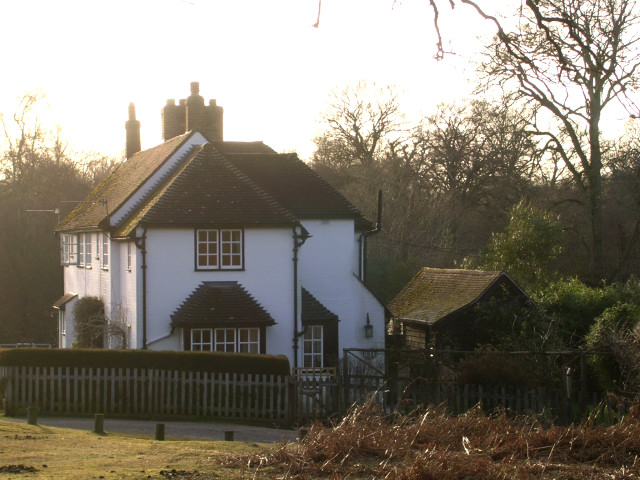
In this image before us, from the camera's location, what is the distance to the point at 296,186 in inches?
1246

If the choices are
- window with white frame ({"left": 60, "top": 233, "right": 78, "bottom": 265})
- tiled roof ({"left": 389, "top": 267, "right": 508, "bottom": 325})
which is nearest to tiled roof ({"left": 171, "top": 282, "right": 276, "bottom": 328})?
tiled roof ({"left": 389, "top": 267, "right": 508, "bottom": 325})

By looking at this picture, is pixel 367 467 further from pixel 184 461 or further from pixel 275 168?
pixel 275 168

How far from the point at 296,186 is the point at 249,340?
7.67 meters

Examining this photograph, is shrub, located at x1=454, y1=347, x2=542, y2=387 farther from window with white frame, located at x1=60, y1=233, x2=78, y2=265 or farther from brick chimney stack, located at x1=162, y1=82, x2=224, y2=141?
window with white frame, located at x1=60, y1=233, x2=78, y2=265

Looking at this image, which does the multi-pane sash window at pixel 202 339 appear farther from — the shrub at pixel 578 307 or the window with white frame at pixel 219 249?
the shrub at pixel 578 307

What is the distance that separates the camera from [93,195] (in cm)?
3812

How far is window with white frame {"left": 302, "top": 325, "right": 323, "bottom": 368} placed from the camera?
2786 centimetres

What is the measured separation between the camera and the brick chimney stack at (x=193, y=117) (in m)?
34.2

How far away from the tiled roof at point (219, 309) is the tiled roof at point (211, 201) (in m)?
2.03

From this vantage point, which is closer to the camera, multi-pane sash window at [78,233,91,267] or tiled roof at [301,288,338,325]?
tiled roof at [301,288,338,325]

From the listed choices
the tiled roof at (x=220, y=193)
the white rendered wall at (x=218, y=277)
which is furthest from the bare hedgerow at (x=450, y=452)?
the tiled roof at (x=220, y=193)

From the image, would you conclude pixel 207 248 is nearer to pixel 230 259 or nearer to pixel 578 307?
pixel 230 259

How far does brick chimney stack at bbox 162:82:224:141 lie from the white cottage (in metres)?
1.69

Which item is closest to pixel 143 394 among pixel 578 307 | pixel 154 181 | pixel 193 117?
pixel 154 181
